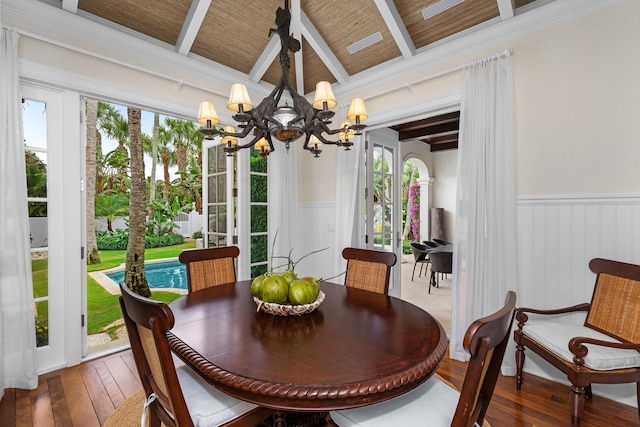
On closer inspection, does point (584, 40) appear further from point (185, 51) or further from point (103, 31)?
point (103, 31)

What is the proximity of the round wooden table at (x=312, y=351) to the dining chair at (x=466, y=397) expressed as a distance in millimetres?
164

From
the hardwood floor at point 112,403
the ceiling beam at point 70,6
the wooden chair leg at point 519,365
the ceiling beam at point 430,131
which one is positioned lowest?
the hardwood floor at point 112,403

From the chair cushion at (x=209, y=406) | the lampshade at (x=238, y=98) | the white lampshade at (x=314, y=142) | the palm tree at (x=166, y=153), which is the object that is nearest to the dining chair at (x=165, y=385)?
the chair cushion at (x=209, y=406)

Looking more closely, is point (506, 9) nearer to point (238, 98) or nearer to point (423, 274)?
point (238, 98)

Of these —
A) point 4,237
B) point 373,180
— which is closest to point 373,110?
point 373,180

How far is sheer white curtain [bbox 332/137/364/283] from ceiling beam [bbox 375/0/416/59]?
1.01 metres

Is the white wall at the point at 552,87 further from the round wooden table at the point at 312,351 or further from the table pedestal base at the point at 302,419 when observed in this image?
the table pedestal base at the point at 302,419

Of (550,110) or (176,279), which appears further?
(176,279)

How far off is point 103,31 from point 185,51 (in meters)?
0.65

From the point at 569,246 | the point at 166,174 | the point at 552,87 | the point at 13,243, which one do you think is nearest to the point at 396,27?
the point at 552,87

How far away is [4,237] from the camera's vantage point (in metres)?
2.06

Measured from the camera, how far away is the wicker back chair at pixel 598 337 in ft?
5.32

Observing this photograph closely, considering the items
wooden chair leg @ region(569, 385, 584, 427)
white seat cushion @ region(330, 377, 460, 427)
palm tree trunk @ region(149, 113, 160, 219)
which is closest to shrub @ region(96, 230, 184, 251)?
palm tree trunk @ region(149, 113, 160, 219)

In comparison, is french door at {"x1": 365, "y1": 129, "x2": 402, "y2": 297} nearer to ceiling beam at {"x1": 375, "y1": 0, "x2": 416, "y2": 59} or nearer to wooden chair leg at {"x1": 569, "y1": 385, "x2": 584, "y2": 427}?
ceiling beam at {"x1": 375, "y1": 0, "x2": 416, "y2": 59}
